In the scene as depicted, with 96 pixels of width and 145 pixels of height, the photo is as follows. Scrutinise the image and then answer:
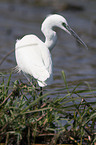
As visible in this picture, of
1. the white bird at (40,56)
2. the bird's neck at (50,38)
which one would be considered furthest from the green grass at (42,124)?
the bird's neck at (50,38)

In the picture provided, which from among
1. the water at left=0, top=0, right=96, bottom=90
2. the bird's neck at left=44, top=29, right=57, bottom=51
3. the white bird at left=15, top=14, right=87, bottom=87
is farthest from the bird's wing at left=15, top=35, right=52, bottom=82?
the water at left=0, top=0, right=96, bottom=90

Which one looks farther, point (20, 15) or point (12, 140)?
point (20, 15)

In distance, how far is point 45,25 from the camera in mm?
4691

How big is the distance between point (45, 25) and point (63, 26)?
257 millimetres

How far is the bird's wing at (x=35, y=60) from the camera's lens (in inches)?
157

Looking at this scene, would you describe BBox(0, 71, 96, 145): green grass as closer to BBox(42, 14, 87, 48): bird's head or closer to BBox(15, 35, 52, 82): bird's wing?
BBox(15, 35, 52, 82): bird's wing

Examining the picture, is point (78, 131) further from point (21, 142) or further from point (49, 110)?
point (21, 142)

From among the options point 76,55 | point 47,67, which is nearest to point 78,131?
point 47,67

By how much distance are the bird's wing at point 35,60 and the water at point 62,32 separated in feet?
6.64

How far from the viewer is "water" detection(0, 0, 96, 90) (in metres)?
7.96

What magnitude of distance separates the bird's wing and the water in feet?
6.64

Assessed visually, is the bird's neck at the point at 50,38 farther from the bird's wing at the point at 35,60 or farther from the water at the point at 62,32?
the water at the point at 62,32

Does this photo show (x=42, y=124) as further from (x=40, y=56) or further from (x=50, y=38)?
(x=50, y=38)

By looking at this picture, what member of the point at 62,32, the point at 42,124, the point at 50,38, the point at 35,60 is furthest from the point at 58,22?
the point at 62,32
